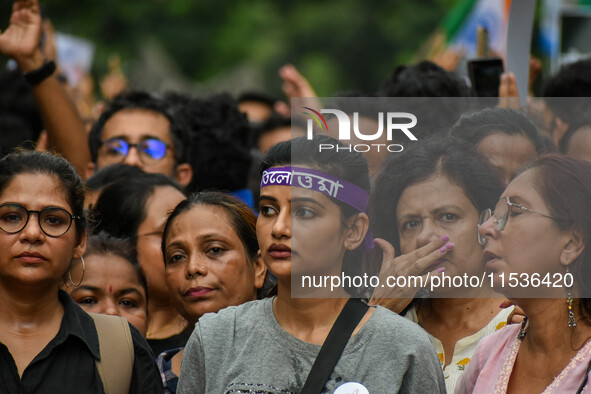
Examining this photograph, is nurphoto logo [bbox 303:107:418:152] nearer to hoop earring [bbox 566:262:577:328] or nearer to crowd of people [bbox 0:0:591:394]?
crowd of people [bbox 0:0:591:394]

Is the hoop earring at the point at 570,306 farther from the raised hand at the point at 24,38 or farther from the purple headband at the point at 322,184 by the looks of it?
the raised hand at the point at 24,38

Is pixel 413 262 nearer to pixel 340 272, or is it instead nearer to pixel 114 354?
pixel 340 272

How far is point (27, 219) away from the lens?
358 cm

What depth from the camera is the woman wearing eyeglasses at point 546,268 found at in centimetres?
326

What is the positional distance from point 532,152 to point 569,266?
934 mm

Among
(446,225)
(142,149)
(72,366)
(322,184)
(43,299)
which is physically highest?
(142,149)

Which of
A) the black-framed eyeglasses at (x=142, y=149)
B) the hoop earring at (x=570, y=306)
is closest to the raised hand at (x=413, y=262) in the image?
the hoop earring at (x=570, y=306)

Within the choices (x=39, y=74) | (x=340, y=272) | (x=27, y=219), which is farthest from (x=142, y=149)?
(x=340, y=272)

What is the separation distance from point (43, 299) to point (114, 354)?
33 cm

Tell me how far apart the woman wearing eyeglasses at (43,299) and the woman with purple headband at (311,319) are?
33 cm

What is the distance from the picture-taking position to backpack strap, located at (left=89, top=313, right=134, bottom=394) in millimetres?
3475

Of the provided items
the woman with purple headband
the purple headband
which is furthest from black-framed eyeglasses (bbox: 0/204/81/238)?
the purple headband

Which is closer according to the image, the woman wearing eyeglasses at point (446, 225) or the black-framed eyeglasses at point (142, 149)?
the woman wearing eyeglasses at point (446, 225)

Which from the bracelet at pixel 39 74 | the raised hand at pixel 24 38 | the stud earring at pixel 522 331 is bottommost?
the stud earring at pixel 522 331
